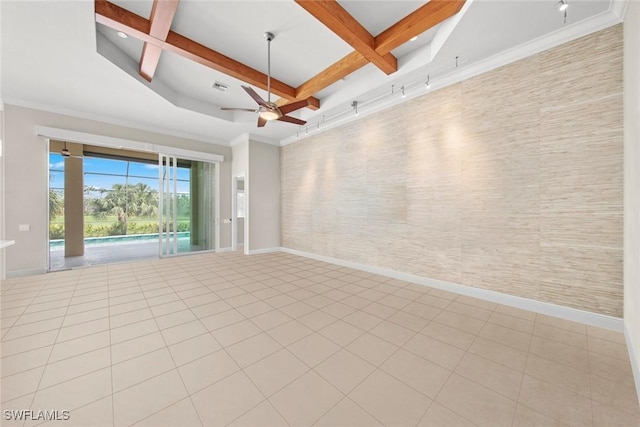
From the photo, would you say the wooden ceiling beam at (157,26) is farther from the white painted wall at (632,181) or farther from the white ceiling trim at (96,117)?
the white painted wall at (632,181)

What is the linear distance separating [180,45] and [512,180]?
4.98m

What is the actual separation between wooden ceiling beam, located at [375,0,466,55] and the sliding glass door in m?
6.23

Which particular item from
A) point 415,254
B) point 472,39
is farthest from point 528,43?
point 415,254

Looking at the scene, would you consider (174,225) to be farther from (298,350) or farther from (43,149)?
(298,350)

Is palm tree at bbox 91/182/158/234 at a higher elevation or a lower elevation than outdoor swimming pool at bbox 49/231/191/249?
higher

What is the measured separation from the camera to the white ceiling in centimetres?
261

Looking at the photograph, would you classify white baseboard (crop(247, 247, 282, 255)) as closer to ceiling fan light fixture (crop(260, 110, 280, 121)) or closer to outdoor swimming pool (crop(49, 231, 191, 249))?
outdoor swimming pool (crop(49, 231, 191, 249))

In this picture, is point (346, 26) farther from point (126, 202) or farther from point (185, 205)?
point (126, 202)

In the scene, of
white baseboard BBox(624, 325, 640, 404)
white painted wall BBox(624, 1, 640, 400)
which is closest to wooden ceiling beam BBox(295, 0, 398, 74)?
white painted wall BBox(624, 1, 640, 400)

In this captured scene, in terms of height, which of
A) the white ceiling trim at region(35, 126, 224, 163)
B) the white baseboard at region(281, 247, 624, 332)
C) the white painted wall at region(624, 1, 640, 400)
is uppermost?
the white ceiling trim at region(35, 126, 224, 163)

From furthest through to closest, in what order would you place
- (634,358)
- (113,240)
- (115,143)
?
(113,240) → (115,143) → (634,358)

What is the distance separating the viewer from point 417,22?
9.20ft

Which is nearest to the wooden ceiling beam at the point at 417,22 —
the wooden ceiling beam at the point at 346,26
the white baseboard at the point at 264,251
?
the wooden ceiling beam at the point at 346,26

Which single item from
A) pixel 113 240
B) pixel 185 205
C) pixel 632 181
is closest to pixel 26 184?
pixel 185 205
